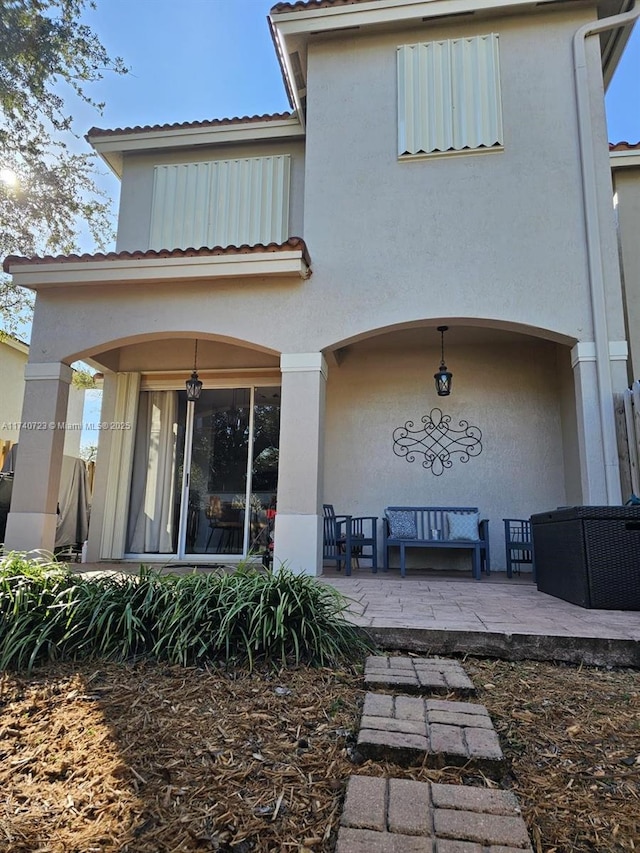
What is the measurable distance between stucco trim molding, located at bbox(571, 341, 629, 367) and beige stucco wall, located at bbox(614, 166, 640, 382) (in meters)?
1.01

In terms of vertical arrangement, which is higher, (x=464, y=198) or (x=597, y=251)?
(x=464, y=198)

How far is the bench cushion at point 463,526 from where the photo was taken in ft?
18.3

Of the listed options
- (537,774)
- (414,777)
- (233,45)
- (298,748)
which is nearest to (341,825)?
(414,777)

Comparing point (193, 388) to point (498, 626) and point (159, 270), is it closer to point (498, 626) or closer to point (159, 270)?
point (159, 270)

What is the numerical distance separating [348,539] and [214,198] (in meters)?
4.53

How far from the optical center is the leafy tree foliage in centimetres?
532

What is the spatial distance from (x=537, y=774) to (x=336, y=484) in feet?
16.4

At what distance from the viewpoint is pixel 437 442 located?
639 centimetres

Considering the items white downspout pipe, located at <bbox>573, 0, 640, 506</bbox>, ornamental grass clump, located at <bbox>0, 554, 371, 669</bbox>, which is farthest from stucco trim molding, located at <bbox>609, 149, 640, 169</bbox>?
ornamental grass clump, located at <bbox>0, 554, 371, 669</bbox>

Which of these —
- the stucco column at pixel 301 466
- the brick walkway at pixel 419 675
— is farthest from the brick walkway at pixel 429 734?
the stucco column at pixel 301 466

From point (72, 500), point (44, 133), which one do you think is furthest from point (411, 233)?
point (72, 500)

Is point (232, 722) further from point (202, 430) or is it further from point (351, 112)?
point (351, 112)

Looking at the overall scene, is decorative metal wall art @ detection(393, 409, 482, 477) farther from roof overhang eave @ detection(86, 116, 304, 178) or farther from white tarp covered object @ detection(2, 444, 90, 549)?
white tarp covered object @ detection(2, 444, 90, 549)

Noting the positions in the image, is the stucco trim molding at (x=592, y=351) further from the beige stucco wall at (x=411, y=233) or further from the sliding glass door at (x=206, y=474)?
the sliding glass door at (x=206, y=474)
